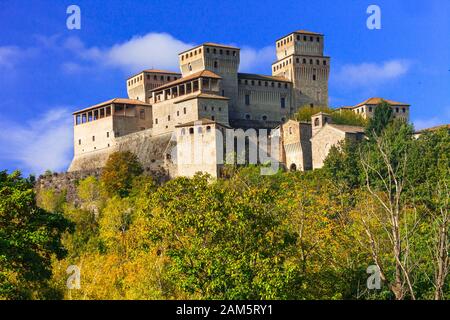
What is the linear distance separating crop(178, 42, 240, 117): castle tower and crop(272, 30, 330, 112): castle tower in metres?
7.43

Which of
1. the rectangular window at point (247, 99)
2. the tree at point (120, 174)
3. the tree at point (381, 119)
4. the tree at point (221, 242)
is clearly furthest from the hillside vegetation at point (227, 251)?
the rectangular window at point (247, 99)

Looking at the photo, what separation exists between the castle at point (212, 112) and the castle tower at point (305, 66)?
109mm

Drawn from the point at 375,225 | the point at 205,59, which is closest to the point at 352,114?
the point at 205,59

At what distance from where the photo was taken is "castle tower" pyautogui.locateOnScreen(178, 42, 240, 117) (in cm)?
8250

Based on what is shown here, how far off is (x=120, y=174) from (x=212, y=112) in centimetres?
1142

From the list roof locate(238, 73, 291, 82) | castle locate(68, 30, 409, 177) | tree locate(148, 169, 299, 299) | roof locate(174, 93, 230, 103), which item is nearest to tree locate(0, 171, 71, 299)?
tree locate(148, 169, 299, 299)

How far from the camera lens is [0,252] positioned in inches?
1104

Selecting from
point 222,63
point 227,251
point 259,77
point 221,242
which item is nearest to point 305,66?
point 259,77

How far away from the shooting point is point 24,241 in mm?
28891

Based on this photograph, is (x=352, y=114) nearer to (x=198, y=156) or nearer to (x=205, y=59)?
(x=205, y=59)

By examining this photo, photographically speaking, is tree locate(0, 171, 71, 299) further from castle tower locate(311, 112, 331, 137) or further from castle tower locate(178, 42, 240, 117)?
castle tower locate(178, 42, 240, 117)

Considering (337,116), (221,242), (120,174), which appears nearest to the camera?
(221,242)

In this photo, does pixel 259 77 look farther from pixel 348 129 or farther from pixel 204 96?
pixel 348 129
